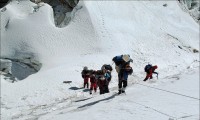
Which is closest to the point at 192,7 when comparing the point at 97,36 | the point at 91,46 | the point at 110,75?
the point at 97,36

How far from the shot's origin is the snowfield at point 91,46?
14.5 m

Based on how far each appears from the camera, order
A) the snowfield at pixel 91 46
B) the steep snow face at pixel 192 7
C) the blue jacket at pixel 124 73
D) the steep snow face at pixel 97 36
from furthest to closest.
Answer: the steep snow face at pixel 192 7 < the steep snow face at pixel 97 36 < the snowfield at pixel 91 46 < the blue jacket at pixel 124 73

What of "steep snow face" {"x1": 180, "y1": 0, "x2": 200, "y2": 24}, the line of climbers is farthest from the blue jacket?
"steep snow face" {"x1": 180, "y1": 0, "x2": 200, "y2": 24}

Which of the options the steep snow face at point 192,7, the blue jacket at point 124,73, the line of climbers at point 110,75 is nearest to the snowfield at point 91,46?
the line of climbers at point 110,75

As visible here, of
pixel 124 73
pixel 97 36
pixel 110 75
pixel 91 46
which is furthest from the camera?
pixel 97 36

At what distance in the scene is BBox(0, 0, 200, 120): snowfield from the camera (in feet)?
47.5

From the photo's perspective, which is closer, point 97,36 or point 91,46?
point 91,46

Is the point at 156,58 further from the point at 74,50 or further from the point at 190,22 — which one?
the point at 190,22

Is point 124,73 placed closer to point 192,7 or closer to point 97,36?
point 97,36

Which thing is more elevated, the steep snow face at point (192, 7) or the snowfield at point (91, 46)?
the steep snow face at point (192, 7)

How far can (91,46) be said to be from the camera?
68.4ft

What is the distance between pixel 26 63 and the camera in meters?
21.4

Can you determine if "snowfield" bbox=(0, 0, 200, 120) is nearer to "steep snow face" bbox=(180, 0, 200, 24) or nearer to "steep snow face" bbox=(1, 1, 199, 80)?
"steep snow face" bbox=(1, 1, 199, 80)

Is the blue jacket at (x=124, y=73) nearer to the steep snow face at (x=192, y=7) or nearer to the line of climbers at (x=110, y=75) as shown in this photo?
the line of climbers at (x=110, y=75)
